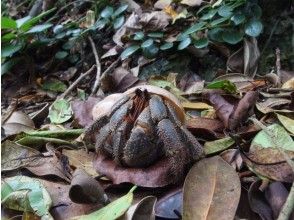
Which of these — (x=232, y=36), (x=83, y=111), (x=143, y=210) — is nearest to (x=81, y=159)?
(x=83, y=111)

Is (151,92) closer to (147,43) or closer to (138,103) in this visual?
(138,103)

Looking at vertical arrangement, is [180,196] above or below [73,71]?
above

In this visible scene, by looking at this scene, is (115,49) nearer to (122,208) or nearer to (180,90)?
(180,90)

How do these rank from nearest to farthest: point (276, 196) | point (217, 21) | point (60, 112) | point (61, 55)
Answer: point (276, 196), point (60, 112), point (217, 21), point (61, 55)

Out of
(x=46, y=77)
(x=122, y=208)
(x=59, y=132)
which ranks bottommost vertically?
(x=46, y=77)

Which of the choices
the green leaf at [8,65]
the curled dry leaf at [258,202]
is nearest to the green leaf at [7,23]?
the green leaf at [8,65]

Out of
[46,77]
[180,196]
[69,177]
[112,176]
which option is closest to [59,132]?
[69,177]
